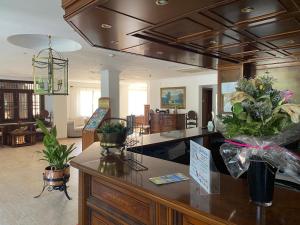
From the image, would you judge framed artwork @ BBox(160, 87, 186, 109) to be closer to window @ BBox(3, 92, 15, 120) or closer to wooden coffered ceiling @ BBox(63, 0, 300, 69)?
window @ BBox(3, 92, 15, 120)

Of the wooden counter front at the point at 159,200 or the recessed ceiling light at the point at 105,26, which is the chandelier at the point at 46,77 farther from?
the wooden counter front at the point at 159,200

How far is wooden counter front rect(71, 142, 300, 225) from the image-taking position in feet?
3.48

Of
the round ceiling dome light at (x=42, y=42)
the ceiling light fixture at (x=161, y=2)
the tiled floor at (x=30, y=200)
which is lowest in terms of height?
the tiled floor at (x=30, y=200)

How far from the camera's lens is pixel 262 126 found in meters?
1.09

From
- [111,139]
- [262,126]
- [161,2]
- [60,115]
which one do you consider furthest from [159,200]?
[60,115]

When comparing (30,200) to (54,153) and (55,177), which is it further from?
(54,153)

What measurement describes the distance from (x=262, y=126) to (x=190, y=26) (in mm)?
1537

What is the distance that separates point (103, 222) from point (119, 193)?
0.30 meters

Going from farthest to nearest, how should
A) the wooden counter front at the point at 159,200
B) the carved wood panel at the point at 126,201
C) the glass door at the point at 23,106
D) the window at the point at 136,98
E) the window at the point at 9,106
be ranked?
the window at the point at 136,98, the glass door at the point at 23,106, the window at the point at 9,106, the carved wood panel at the point at 126,201, the wooden counter front at the point at 159,200

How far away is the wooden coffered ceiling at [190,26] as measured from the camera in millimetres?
1837

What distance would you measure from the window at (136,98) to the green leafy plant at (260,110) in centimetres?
1305

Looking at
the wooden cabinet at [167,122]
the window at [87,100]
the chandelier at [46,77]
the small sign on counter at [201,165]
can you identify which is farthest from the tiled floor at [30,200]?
the window at [87,100]

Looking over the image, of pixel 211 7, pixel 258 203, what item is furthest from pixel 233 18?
pixel 258 203

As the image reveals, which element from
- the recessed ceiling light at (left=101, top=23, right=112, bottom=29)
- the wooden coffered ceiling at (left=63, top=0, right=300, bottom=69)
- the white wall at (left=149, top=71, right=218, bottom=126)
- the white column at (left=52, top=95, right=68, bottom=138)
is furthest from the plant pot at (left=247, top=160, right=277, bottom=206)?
the white column at (left=52, top=95, right=68, bottom=138)
